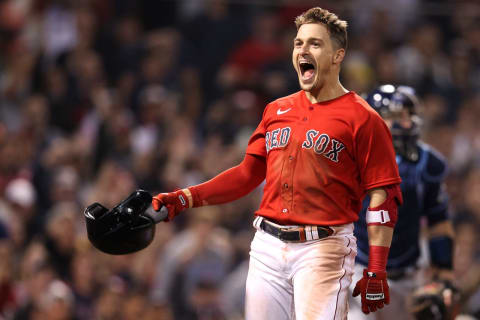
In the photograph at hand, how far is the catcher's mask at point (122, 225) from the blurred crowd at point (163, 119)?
340 cm

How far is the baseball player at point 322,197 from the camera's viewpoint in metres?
3.96

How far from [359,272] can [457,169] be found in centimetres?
506

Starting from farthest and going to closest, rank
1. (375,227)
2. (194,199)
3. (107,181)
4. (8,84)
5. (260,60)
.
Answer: (260,60) → (8,84) → (107,181) → (194,199) → (375,227)

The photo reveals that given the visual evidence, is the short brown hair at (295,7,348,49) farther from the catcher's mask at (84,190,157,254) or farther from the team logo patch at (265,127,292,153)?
the catcher's mask at (84,190,157,254)

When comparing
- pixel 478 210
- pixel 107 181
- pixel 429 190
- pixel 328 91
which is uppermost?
pixel 328 91

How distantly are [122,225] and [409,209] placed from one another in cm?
198

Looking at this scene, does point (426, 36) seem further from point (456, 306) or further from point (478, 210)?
point (456, 306)

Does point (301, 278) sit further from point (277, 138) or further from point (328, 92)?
point (328, 92)

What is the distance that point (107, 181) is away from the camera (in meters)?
8.81

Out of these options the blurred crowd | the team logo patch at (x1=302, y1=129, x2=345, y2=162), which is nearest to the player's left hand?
the team logo patch at (x1=302, y1=129, x2=345, y2=162)

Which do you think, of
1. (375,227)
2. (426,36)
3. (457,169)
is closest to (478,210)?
(457,169)

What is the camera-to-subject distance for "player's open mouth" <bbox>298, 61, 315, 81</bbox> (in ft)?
13.4

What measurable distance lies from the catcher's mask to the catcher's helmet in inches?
72.8

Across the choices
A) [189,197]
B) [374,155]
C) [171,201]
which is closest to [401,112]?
[374,155]
